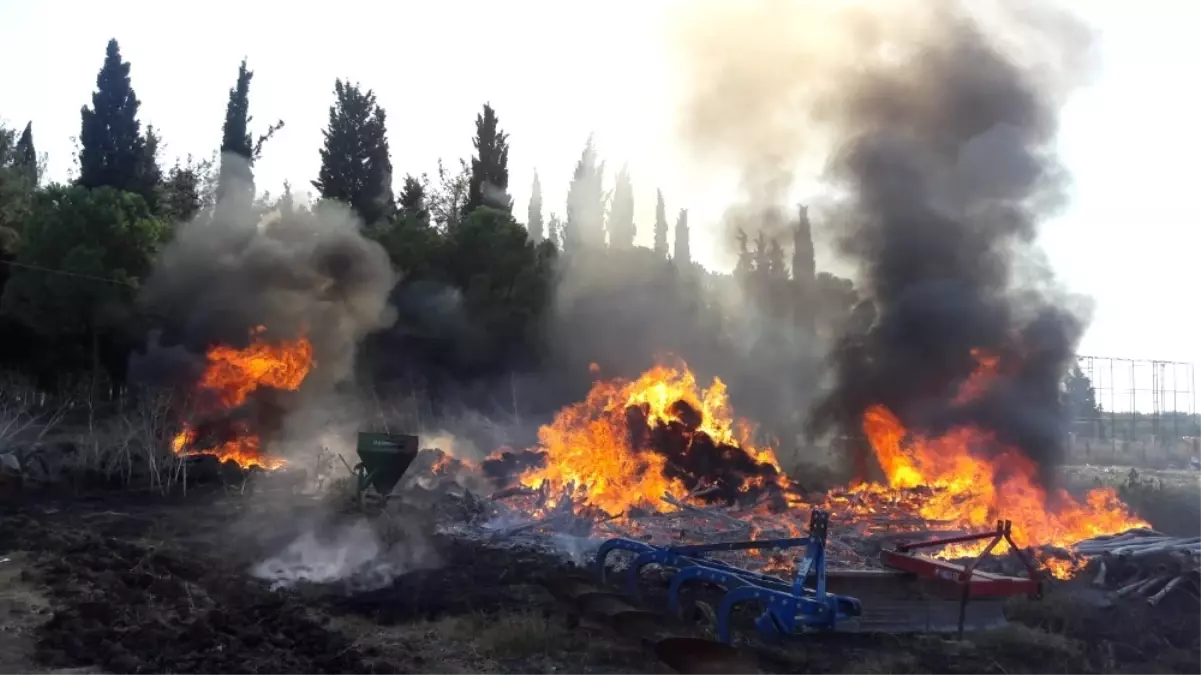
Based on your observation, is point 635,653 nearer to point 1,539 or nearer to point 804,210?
point 1,539

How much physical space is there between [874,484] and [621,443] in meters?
6.25

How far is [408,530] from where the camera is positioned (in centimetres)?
1500

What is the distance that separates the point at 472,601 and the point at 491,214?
2643 cm

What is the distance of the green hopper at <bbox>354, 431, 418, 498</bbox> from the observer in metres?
17.3

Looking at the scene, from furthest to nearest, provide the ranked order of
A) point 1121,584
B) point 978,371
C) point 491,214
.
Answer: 1. point 491,214
2. point 978,371
3. point 1121,584

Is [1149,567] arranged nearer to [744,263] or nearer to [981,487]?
[981,487]

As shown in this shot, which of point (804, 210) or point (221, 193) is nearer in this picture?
point (804, 210)

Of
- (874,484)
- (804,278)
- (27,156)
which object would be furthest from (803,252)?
(27,156)

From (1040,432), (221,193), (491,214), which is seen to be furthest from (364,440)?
(221,193)

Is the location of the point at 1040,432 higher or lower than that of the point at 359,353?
lower

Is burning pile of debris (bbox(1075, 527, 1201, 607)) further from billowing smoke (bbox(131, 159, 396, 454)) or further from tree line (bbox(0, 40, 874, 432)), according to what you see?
billowing smoke (bbox(131, 159, 396, 454))

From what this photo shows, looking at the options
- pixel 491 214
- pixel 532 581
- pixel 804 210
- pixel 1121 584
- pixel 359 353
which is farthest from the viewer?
pixel 491 214

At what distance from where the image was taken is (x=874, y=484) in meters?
22.2

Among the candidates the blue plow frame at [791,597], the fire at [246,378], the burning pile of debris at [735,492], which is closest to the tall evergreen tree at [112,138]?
the fire at [246,378]
